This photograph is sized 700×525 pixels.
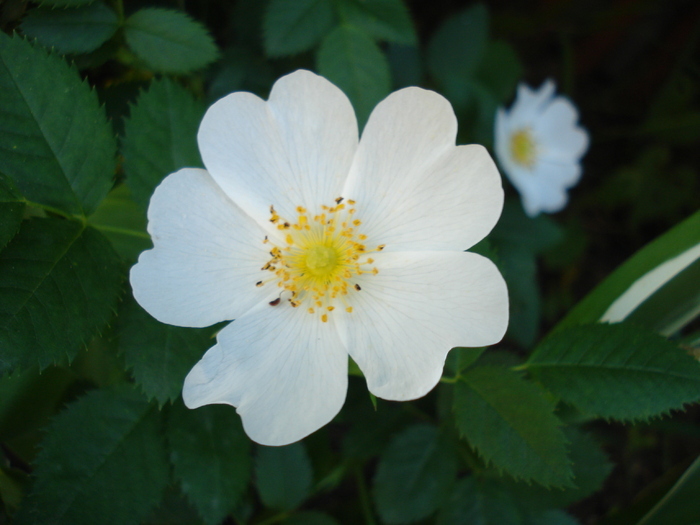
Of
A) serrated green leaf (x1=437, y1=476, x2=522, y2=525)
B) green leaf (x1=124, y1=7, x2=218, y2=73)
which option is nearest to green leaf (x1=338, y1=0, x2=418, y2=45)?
green leaf (x1=124, y1=7, x2=218, y2=73)

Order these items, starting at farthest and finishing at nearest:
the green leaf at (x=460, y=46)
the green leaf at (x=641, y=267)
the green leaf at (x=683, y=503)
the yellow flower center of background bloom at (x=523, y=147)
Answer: the yellow flower center of background bloom at (x=523, y=147)
the green leaf at (x=460, y=46)
the green leaf at (x=641, y=267)
the green leaf at (x=683, y=503)

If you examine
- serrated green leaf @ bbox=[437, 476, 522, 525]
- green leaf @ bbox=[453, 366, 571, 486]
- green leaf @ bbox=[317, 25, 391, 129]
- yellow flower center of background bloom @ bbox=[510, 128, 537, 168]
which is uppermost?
green leaf @ bbox=[317, 25, 391, 129]

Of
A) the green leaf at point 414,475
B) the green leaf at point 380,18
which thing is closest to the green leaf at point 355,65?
the green leaf at point 380,18

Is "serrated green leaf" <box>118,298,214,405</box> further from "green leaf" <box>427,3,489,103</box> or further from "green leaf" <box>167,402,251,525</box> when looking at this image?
"green leaf" <box>427,3,489,103</box>

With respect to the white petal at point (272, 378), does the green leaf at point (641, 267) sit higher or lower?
higher

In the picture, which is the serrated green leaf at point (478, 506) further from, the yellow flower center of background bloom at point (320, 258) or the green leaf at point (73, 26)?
the green leaf at point (73, 26)

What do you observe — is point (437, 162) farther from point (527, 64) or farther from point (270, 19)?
point (527, 64)

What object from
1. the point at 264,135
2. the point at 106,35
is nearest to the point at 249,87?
the point at 106,35

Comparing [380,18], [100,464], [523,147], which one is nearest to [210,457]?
[100,464]
